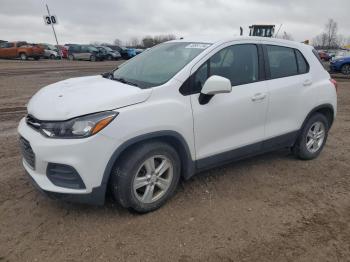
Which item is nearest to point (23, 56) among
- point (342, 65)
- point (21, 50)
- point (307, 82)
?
point (21, 50)

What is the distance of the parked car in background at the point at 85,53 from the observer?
32656 millimetres

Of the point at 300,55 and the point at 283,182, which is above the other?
the point at 300,55

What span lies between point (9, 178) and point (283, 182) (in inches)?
135

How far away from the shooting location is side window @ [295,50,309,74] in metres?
4.78

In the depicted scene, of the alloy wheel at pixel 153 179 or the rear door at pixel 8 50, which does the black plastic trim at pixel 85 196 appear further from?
the rear door at pixel 8 50

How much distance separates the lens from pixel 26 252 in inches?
116

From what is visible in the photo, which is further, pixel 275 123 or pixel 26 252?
pixel 275 123

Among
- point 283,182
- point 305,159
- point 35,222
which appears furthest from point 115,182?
point 305,159

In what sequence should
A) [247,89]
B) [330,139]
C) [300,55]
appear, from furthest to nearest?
1. [330,139]
2. [300,55]
3. [247,89]

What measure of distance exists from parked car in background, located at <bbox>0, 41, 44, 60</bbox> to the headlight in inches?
1251

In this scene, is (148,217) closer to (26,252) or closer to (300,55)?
(26,252)

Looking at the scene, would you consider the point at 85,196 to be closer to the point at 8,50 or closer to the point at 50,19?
the point at 50,19

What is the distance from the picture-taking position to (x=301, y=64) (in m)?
4.82

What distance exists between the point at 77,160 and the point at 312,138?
361 cm
